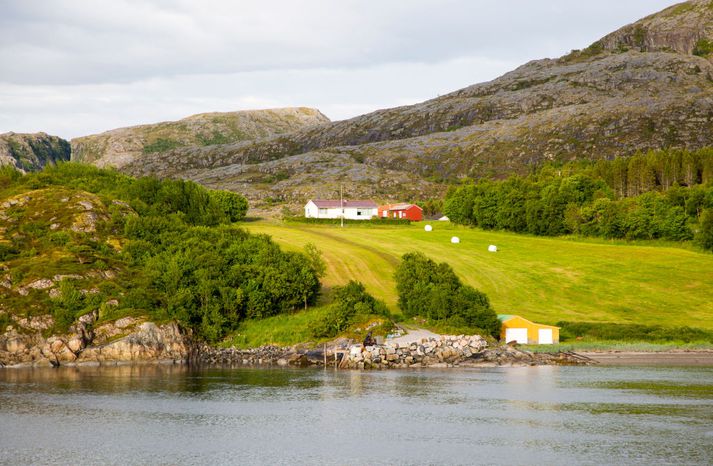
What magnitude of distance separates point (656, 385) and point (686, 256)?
77511 millimetres

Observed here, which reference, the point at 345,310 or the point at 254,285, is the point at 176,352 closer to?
the point at 254,285

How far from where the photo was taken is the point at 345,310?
99688mm

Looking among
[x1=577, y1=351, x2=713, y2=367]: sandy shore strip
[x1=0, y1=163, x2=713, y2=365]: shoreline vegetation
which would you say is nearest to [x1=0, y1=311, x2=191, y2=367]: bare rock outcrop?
[x1=0, y1=163, x2=713, y2=365]: shoreline vegetation

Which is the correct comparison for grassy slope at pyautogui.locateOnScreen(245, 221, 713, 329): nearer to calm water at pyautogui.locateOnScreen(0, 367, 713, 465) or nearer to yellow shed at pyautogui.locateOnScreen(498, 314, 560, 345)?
yellow shed at pyautogui.locateOnScreen(498, 314, 560, 345)

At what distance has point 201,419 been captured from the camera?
58.8 metres

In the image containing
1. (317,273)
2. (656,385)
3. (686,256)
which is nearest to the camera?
(656,385)

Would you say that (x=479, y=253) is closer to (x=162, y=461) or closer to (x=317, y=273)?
(x=317, y=273)

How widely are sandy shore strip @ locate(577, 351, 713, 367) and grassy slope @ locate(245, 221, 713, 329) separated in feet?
47.9

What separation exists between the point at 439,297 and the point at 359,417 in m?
43.9

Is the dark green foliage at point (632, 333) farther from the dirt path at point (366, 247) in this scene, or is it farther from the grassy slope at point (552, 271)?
the dirt path at point (366, 247)

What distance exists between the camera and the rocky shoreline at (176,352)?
3627 inches

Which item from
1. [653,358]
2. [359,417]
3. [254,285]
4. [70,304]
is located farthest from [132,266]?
[653,358]

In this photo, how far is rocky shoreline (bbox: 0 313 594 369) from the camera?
92.1 meters

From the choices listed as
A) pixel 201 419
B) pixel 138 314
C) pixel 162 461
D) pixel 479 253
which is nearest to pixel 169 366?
pixel 138 314
